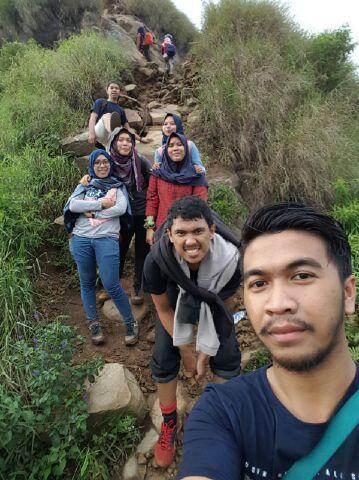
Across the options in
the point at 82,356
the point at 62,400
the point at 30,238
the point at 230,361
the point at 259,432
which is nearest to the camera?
the point at 259,432

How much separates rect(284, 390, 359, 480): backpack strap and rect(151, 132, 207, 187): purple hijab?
2280 millimetres

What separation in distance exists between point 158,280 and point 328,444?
1.14 metres

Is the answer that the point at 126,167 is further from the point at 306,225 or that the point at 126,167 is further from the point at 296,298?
the point at 296,298

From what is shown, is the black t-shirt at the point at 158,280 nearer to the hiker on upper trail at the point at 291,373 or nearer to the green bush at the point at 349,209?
the hiker on upper trail at the point at 291,373

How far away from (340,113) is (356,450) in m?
5.90

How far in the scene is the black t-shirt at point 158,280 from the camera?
180 centimetres

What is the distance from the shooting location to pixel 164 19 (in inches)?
549

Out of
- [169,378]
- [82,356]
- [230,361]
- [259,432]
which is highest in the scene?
[259,432]

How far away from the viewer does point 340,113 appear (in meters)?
5.50

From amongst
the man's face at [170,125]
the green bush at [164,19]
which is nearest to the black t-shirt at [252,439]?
the man's face at [170,125]

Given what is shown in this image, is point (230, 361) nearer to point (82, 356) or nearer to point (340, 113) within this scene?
point (82, 356)

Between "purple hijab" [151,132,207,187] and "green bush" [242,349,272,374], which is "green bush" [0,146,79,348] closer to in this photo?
"purple hijab" [151,132,207,187]

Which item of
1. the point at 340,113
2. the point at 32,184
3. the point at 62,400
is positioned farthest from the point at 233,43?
the point at 62,400

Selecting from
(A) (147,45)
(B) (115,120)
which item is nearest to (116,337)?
(B) (115,120)
